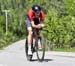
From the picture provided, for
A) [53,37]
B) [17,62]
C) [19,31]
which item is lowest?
[19,31]

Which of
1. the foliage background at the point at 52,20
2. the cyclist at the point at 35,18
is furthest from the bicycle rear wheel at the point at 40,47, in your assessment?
the foliage background at the point at 52,20

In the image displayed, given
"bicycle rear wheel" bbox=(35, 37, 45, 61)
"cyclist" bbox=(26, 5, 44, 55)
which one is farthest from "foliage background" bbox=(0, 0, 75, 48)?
"cyclist" bbox=(26, 5, 44, 55)

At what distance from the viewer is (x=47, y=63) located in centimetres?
950

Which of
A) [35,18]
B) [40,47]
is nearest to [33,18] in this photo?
[35,18]

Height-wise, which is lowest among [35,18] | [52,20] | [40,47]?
[52,20]

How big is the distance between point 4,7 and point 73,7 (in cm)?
3179

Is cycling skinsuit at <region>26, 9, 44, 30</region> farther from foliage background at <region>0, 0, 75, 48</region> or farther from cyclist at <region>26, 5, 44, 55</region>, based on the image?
foliage background at <region>0, 0, 75, 48</region>

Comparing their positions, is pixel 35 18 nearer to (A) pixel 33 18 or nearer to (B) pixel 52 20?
(A) pixel 33 18

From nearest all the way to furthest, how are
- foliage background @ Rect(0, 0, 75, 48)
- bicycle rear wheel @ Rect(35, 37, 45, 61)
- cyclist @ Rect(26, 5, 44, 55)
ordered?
cyclist @ Rect(26, 5, 44, 55) → bicycle rear wheel @ Rect(35, 37, 45, 61) → foliage background @ Rect(0, 0, 75, 48)

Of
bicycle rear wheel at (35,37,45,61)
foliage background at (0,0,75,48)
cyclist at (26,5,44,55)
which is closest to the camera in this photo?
cyclist at (26,5,44,55)

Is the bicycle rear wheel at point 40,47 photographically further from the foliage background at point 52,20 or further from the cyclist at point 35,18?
the foliage background at point 52,20

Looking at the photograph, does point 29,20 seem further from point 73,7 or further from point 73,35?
point 73,7

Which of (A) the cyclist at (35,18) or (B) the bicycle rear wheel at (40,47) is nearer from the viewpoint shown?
(A) the cyclist at (35,18)

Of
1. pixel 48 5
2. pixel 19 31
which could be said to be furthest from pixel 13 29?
pixel 48 5
